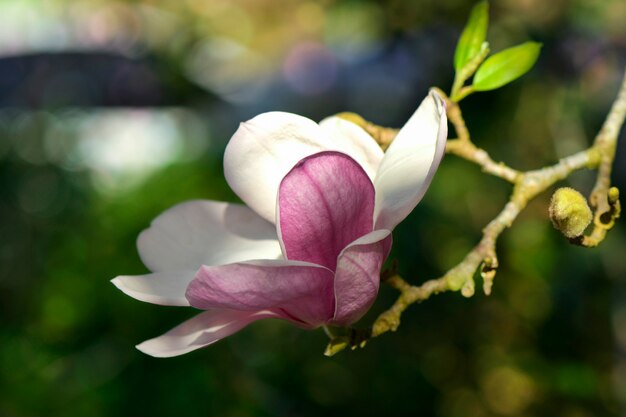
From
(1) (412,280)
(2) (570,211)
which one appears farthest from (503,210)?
(1) (412,280)

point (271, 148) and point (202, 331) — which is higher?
point (271, 148)

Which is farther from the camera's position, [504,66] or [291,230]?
[504,66]

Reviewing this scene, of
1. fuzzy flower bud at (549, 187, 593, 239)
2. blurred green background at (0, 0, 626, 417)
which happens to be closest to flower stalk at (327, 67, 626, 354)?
fuzzy flower bud at (549, 187, 593, 239)

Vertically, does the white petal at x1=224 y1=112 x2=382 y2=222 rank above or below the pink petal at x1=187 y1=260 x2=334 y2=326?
above

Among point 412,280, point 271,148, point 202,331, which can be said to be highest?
point 271,148

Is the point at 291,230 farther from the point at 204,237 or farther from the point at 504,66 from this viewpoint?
the point at 504,66

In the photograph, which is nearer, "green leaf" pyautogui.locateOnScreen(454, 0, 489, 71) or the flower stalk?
the flower stalk

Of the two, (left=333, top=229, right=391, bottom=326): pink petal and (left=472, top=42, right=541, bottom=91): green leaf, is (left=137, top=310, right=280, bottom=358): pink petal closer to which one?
(left=333, top=229, right=391, bottom=326): pink petal
